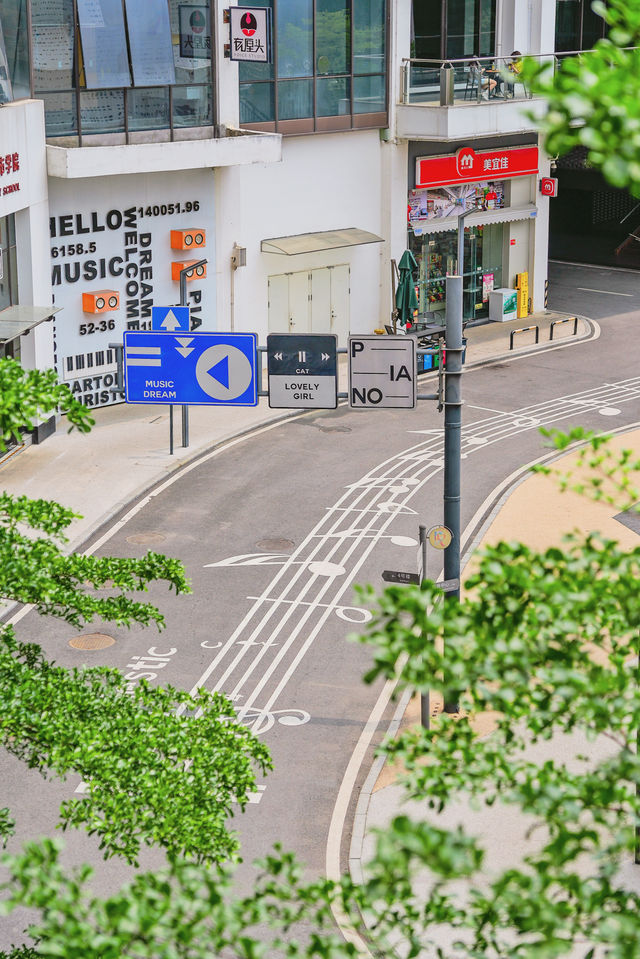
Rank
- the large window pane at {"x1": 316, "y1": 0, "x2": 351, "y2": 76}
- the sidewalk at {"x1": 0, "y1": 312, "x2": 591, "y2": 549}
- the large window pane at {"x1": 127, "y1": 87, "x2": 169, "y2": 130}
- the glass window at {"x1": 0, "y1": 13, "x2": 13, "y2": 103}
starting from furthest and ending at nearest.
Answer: the large window pane at {"x1": 316, "y1": 0, "x2": 351, "y2": 76} → the large window pane at {"x1": 127, "y1": 87, "x2": 169, "y2": 130} → the glass window at {"x1": 0, "y1": 13, "x2": 13, "y2": 103} → the sidewalk at {"x1": 0, "y1": 312, "x2": 591, "y2": 549}

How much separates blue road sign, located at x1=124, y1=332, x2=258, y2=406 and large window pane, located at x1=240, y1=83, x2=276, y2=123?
418 inches

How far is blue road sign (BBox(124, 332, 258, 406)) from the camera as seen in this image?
2397 centimetres

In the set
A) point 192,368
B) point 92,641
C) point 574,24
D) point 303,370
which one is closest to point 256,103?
point 192,368

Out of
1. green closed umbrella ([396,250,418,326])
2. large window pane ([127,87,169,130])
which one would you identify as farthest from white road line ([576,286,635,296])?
large window pane ([127,87,169,130])

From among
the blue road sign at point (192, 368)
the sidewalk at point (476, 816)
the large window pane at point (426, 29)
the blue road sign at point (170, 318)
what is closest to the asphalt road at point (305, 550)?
the sidewalk at point (476, 816)

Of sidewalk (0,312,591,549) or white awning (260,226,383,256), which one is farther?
white awning (260,226,383,256)

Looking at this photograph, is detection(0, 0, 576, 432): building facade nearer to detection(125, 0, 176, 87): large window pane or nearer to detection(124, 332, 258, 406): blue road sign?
detection(125, 0, 176, 87): large window pane

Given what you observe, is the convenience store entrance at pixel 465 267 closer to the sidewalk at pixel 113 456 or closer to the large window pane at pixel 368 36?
the large window pane at pixel 368 36

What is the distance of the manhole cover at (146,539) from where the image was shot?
23.3 meters

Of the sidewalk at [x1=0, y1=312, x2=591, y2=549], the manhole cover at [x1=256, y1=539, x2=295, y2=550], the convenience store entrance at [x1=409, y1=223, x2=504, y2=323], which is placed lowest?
the manhole cover at [x1=256, y1=539, x2=295, y2=550]

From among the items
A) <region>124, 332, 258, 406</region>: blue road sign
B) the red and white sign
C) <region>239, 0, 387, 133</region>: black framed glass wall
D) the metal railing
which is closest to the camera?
<region>124, 332, 258, 406</region>: blue road sign

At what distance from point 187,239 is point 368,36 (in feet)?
26.6

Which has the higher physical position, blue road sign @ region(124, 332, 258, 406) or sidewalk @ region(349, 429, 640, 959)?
blue road sign @ region(124, 332, 258, 406)

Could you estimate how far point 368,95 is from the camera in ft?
119
